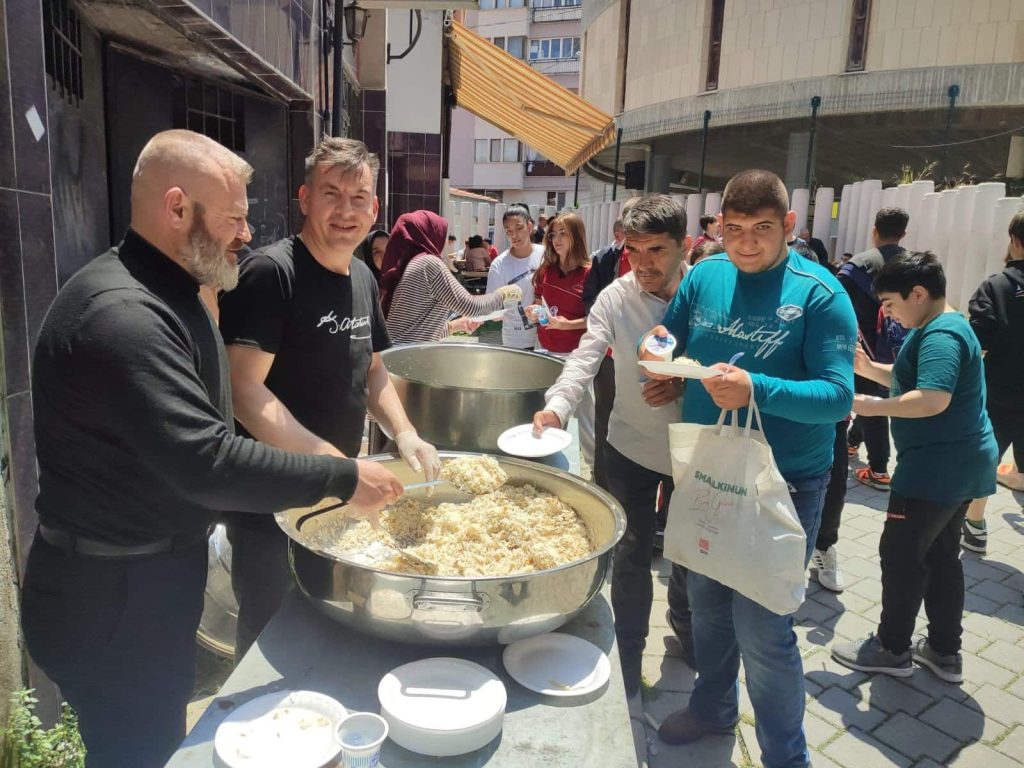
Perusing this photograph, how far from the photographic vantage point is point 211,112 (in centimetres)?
460

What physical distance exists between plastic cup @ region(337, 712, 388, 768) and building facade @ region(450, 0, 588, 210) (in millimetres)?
42302

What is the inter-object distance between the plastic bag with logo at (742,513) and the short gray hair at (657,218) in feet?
2.83

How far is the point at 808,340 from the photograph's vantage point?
2.23 m

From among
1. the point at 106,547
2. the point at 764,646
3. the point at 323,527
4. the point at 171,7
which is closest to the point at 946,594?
the point at 764,646

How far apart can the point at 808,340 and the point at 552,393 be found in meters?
0.85

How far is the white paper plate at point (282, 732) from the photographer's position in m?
1.20

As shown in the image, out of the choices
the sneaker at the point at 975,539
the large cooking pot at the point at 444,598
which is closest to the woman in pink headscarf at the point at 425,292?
the large cooking pot at the point at 444,598

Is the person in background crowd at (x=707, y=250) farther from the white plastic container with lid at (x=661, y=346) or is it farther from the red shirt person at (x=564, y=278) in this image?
the white plastic container with lid at (x=661, y=346)

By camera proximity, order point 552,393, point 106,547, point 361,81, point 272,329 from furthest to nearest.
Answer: point 361,81 < point 552,393 < point 272,329 < point 106,547

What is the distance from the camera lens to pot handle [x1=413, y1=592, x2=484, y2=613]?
1.40 meters

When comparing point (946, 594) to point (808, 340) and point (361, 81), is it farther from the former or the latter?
point (361, 81)

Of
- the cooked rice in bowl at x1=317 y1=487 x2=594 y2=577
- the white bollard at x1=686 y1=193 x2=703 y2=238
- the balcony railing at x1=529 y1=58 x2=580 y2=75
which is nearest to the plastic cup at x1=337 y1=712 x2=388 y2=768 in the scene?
the cooked rice in bowl at x1=317 y1=487 x2=594 y2=577

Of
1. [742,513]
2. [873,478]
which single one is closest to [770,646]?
[742,513]

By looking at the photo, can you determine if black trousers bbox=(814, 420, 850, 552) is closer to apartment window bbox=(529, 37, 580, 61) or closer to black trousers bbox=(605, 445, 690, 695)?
black trousers bbox=(605, 445, 690, 695)
